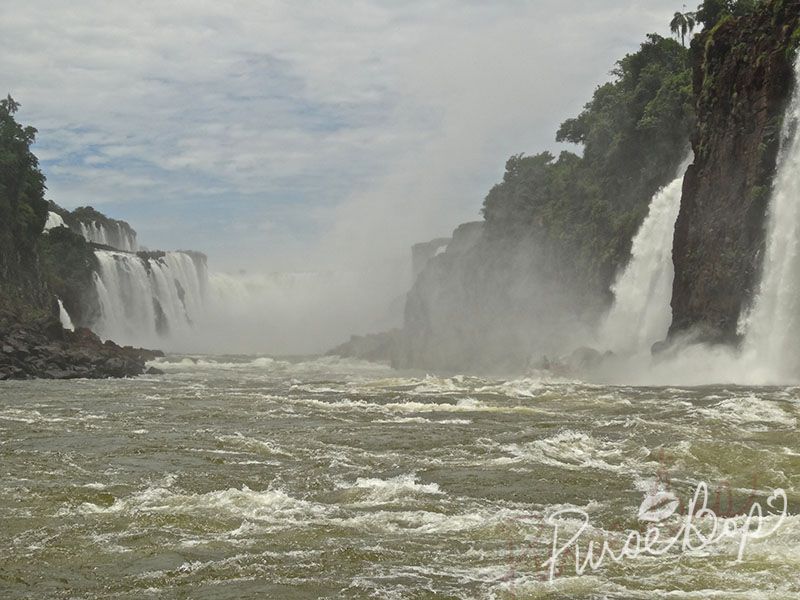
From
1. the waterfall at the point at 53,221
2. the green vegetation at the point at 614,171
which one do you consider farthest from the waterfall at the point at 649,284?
the waterfall at the point at 53,221

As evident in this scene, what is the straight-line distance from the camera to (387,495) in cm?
1271

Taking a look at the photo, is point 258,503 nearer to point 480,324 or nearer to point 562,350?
point 562,350

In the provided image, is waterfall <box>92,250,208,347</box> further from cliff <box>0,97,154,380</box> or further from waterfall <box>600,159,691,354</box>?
waterfall <box>600,159,691,354</box>

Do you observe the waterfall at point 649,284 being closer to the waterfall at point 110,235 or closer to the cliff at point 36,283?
the cliff at point 36,283

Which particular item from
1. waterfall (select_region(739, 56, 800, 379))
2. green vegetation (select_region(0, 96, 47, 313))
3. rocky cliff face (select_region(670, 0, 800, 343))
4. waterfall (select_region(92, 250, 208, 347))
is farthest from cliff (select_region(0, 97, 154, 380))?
waterfall (select_region(739, 56, 800, 379))

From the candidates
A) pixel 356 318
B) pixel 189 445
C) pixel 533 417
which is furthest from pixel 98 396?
pixel 356 318

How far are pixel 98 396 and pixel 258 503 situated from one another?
1981 centimetres

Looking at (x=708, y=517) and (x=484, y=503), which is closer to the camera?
(x=708, y=517)

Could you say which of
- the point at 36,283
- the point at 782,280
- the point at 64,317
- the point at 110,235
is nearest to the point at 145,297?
the point at 64,317

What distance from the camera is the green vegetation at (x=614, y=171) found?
175ft

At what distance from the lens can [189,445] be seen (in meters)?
17.9

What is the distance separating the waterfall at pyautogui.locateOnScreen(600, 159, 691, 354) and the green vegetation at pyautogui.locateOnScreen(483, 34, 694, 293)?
3.44m

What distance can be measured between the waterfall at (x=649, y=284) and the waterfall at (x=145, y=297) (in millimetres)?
44374

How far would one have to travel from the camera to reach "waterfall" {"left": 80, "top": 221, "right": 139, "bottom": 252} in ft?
302
